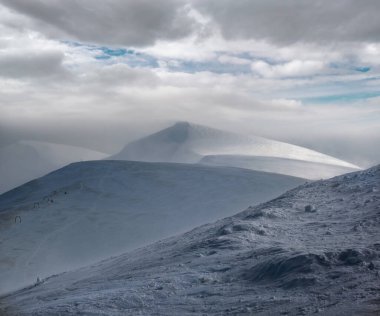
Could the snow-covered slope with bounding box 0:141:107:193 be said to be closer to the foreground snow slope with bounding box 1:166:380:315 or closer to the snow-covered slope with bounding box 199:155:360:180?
the snow-covered slope with bounding box 199:155:360:180

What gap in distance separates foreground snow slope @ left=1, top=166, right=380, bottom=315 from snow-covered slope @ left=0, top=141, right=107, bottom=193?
38793 mm

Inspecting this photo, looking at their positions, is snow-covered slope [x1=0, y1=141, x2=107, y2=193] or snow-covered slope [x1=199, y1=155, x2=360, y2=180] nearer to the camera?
snow-covered slope [x1=199, y1=155, x2=360, y2=180]

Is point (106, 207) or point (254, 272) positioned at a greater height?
point (106, 207)

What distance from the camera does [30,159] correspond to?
65625mm

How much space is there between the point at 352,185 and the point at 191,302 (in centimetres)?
862

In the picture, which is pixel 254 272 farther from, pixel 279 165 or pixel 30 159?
pixel 30 159

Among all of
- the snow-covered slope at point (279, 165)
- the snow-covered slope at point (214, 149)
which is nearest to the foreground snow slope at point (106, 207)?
the snow-covered slope at point (279, 165)

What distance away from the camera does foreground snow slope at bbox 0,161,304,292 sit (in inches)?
789

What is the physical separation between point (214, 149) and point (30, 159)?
23.7m

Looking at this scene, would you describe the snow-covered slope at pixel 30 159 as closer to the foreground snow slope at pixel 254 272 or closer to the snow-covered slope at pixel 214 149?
the snow-covered slope at pixel 214 149

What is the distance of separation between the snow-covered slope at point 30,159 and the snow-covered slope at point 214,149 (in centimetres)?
764

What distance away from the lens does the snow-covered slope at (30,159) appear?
181ft

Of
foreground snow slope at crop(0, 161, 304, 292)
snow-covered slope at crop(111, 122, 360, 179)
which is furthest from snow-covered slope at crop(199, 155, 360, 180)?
foreground snow slope at crop(0, 161, 304, 292)

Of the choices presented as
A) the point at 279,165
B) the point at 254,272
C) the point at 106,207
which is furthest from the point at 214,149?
the point at 254,272
